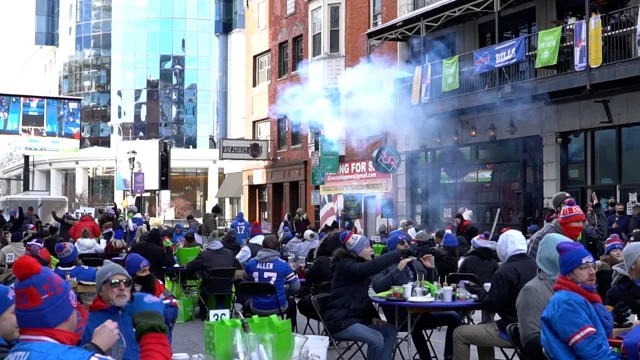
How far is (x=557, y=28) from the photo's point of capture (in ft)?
65.4

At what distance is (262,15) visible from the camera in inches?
1559

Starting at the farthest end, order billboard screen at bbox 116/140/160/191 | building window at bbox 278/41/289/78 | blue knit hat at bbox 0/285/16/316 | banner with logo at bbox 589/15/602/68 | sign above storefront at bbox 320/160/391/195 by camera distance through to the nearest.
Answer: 1. billboard screen at bbox 116/140/160/191
2. building window at bbox 278/41/289/78
3. sign above storefront at bbox 320/160/391/195
4. banner with logo at bbox 589/15/602/68
5. blue knit hat at bbox 0/285/16/316

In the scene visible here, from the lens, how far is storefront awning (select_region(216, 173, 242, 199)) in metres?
45.7

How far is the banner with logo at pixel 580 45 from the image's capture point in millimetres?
19016

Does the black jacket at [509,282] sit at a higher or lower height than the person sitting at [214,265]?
higher

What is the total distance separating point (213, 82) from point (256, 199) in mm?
40506

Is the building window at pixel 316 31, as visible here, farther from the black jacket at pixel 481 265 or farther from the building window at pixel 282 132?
the black jacket at pixel 481 265

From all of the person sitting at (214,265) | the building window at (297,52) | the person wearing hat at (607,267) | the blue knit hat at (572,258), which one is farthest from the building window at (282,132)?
the blue knit hat at (572,258)

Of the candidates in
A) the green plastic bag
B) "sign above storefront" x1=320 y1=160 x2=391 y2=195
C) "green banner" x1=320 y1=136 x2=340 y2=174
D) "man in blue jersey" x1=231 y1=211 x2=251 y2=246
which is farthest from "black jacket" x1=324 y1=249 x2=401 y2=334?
"green banner" x1=320 y1=136 x2=340 y2=174

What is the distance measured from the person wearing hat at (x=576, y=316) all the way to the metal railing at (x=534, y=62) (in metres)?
14.3

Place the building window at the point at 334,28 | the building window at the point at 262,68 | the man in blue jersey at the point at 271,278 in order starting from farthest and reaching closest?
the building window at the point at 262,68, the building window at the point at 334,28, the man in blue jersey at the point at 271,278

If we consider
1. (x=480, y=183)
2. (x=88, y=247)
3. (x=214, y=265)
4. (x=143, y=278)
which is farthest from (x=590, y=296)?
(x=480, y=183)

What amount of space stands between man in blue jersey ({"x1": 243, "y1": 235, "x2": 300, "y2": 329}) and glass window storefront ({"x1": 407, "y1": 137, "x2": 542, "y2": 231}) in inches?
517

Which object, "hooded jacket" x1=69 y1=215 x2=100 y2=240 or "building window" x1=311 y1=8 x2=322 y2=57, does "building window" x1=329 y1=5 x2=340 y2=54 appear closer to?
"building window" x1=311 y1=8 x2=322 y2=57
